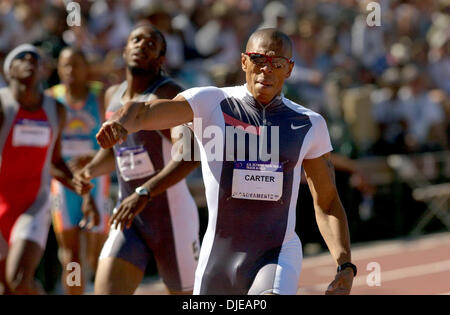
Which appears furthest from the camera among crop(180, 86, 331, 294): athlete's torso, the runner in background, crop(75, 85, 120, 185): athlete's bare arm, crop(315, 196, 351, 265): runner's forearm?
the runner in background

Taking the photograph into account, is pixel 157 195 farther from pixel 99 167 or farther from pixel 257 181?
pixel 257 181

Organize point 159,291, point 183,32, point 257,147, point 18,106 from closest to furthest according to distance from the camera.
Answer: point 257,147
point 18,106
point 159,291
point 183,32

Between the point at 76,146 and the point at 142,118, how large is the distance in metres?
4.87

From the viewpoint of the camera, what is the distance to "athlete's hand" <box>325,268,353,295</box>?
4688 mm

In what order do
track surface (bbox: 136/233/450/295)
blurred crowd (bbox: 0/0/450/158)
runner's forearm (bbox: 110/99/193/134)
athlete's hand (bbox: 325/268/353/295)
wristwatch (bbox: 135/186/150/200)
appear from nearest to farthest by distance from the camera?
1. runner's forearm (bbox: 110/99/193/134)
2. athlete's hand (bbox: 325/268/353/295)
3. wristwatch (bbox: 135/186/150/200)
4. track surface (bbox: 136/233/450/295)
5. blurred crowd (bbox: 0/0/450/158)

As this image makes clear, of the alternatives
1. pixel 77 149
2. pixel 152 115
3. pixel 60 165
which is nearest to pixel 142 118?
pixel 152 115

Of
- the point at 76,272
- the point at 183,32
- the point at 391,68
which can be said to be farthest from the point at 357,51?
the point at 76,272

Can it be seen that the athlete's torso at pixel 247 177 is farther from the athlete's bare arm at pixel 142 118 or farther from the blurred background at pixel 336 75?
the blurred background at pixel 336 75

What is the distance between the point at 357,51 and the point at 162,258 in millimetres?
9144

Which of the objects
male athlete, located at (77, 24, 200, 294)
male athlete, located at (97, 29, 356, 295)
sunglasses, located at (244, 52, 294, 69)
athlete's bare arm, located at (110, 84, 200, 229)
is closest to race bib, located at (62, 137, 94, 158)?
male athlete, located at (77, 24, 200, 294)

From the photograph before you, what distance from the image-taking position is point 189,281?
643 centimetres

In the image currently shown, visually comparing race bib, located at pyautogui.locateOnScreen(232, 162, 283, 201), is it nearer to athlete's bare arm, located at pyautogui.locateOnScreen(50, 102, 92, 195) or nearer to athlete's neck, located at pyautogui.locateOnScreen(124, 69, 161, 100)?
athlete's neck, located at pyautogui.locateOnScreen(124, 69, 161, 100)

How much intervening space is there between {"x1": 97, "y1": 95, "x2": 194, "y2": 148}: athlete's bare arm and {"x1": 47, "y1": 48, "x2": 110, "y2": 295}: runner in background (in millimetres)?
4087

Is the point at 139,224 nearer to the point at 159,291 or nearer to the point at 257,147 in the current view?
the point at 257,147
